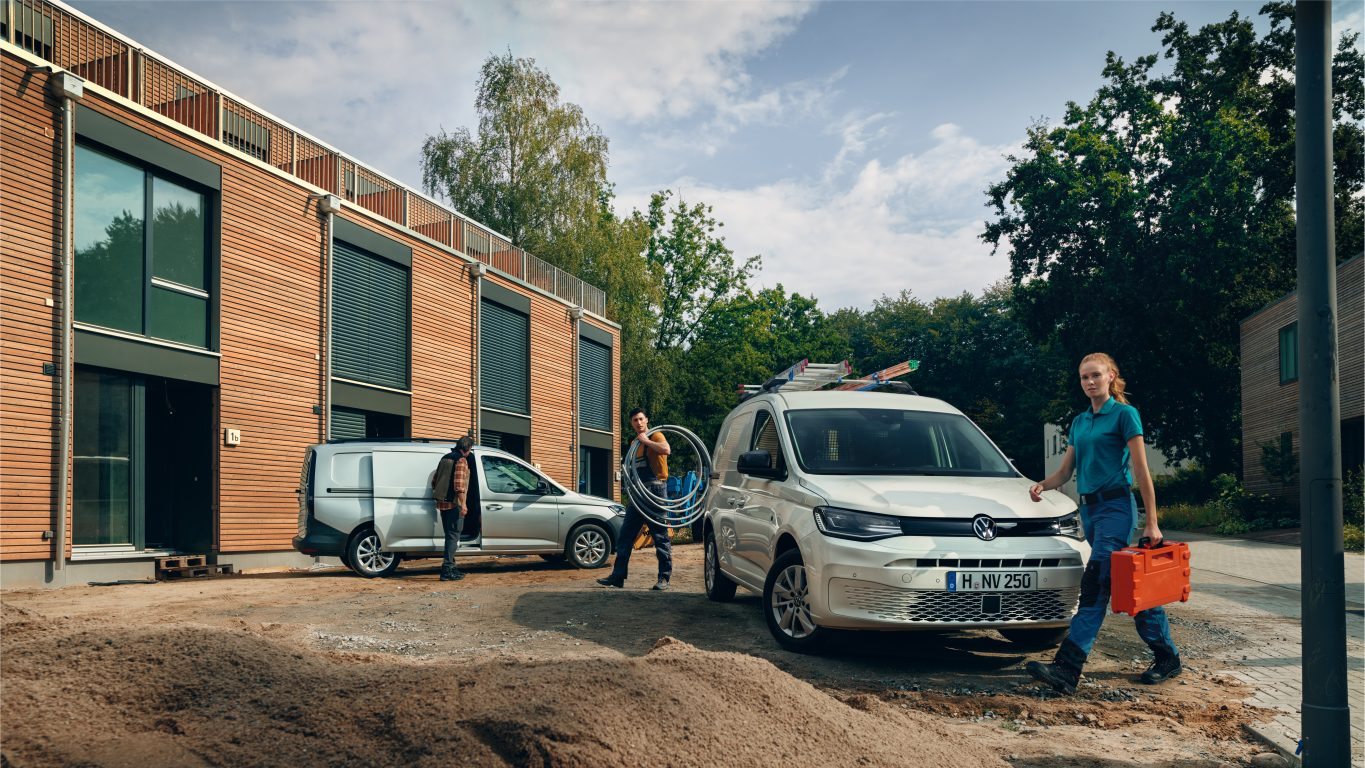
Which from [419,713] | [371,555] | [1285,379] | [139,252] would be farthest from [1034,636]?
[1285,379]

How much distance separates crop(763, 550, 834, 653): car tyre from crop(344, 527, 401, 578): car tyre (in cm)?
746

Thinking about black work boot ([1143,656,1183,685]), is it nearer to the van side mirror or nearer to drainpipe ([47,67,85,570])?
the van side mirror

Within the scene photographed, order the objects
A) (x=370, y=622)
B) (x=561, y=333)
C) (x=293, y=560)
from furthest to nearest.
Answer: (x=561, y=333) → (x=293, y=560) → (x=370, y=622)

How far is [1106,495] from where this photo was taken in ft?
18.5

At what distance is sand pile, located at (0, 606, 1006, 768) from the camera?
3.29m

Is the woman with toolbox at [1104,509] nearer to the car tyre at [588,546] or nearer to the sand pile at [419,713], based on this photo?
the sand pile at [419,713]

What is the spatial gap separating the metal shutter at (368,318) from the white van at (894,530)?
39.7ft

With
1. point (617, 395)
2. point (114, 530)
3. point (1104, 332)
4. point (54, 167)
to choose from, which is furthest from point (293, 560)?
point (1104, 332)

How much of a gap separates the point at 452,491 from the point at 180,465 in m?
5.37

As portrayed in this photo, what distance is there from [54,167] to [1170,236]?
3225 cm

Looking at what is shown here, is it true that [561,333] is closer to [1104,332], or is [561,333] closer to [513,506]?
[513,506]

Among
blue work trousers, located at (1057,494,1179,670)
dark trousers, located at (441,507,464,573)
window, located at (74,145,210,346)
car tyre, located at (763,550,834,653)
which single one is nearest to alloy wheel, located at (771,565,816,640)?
car tyre, located at (763,550,834,653)

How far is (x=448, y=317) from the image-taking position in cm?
2142

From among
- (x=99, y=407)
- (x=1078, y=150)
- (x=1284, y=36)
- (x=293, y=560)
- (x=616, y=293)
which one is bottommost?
(x=293, y=560)
